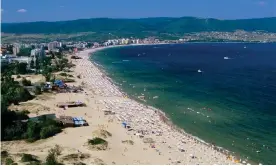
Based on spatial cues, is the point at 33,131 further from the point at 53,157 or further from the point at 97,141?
the point at 53,157

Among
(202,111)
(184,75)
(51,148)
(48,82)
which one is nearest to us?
(51,148)

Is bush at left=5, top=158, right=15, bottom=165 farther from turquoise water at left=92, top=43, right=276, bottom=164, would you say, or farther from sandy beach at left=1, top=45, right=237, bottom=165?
turquoise water at left=92, top=43, right=276, bottom=164

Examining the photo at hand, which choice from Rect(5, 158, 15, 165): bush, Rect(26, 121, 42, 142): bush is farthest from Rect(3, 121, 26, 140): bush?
Rect(5, 158, 15, 165): bush

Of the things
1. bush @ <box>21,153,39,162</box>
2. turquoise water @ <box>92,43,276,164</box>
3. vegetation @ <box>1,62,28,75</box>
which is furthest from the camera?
vegetation @ <box>1,62,28,75</box>

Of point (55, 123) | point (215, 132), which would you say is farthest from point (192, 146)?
point (55, 123)

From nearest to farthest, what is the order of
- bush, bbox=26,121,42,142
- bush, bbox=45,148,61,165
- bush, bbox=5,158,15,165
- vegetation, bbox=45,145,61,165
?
bush, bbox=5,158,15,165
bush, bbox=45,148,61,165
vegetation, bbox=45,145,61,165
bush, bbox=26,121,42,142

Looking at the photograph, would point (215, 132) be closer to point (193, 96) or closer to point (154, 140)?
point (154, 140)

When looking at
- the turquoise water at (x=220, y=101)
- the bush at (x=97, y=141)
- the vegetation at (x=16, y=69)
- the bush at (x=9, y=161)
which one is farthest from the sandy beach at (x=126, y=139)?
the vegetation at (x=16, y=69)

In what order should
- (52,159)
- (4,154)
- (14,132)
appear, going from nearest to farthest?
(52,159), (4,154), (14,132)

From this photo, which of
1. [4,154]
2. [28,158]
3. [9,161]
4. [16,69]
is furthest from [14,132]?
[16,69]
